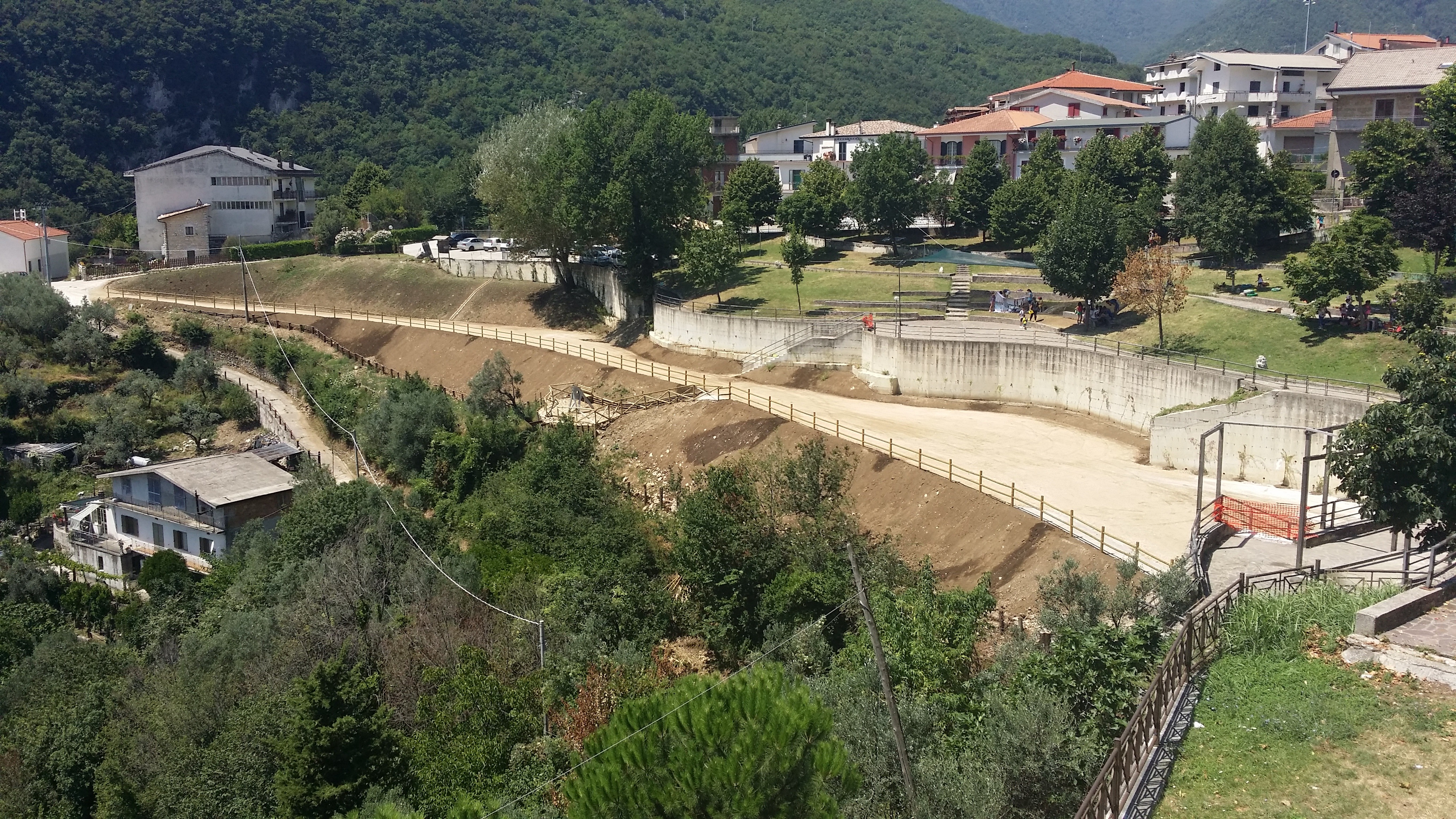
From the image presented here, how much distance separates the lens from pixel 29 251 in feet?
240

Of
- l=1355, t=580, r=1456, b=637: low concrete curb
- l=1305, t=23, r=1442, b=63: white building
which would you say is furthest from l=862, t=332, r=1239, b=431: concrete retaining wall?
l=1305, t=23, r=1442, b=63: white building

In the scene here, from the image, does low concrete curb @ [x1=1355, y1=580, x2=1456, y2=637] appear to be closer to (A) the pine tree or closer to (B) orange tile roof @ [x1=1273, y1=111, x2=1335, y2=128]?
(A) the pine tree

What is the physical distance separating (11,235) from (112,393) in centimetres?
2313

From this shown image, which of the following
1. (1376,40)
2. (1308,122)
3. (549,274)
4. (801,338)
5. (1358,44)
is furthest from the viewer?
(1376,40)

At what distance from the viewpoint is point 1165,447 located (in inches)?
1403

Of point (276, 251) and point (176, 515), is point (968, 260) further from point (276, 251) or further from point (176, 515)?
point (276, 251)

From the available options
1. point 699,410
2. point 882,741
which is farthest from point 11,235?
point 882,741

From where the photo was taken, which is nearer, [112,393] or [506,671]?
[506,671]

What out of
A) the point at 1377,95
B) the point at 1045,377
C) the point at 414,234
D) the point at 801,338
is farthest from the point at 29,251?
the point at 1377,95

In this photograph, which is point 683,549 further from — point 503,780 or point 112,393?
point 112,393

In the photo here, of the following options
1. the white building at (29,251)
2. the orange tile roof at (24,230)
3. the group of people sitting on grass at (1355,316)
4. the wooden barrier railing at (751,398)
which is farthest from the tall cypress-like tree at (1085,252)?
the orange tile roof at (24,230)

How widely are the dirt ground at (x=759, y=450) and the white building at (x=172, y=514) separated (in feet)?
35.9

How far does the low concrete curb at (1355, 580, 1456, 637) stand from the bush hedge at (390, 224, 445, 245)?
64.8 m

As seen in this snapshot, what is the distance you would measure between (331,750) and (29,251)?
62.3m
